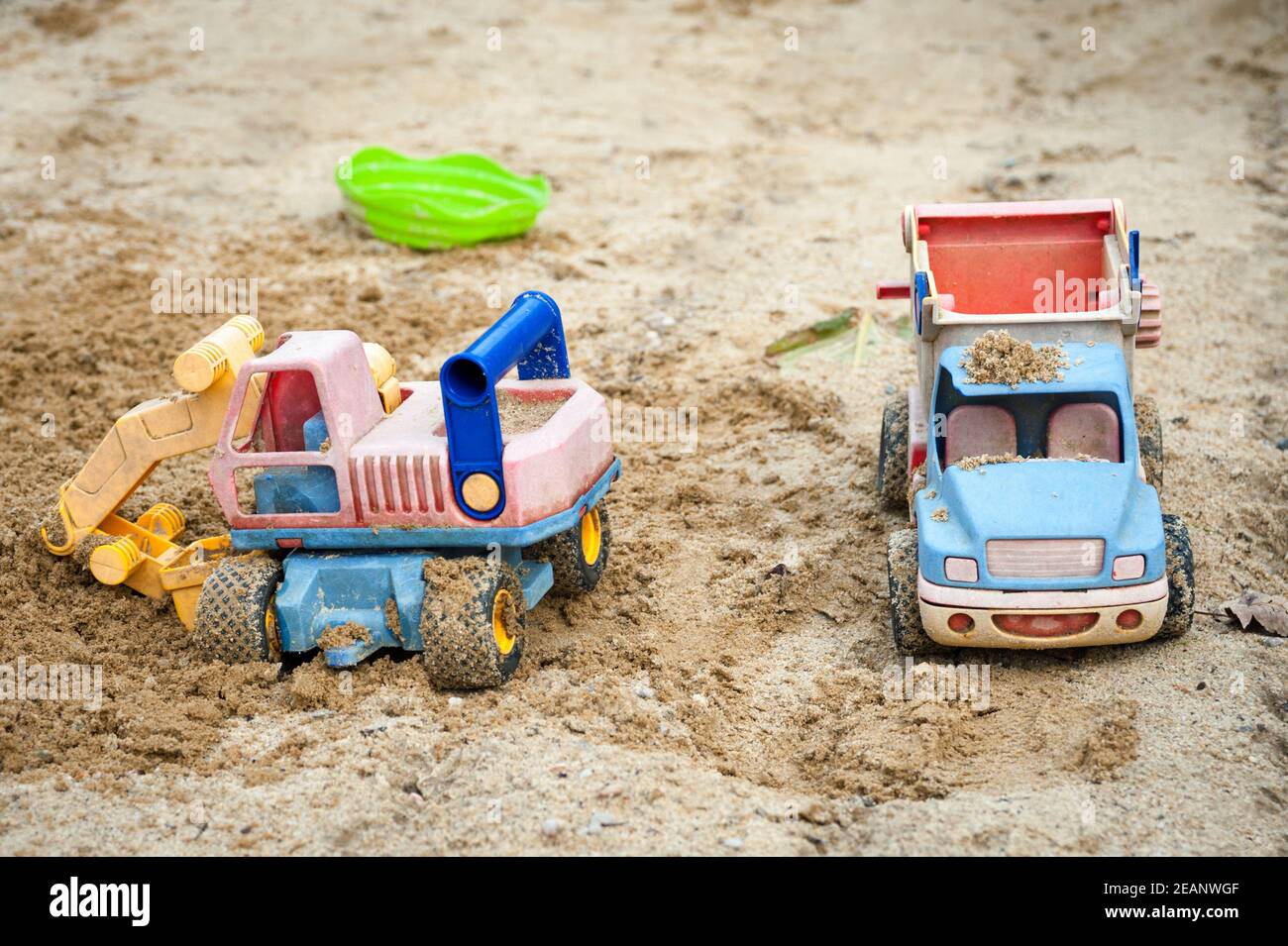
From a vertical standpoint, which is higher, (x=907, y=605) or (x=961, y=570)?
(x=961, y=570)

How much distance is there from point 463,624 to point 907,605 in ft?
5.11

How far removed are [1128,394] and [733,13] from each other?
385 inches

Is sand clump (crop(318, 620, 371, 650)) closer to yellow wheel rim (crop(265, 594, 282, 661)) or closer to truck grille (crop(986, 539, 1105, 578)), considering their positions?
yellow wheel rim (crop(265, 594, 282, 661))

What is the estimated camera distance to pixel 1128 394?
5.03 m

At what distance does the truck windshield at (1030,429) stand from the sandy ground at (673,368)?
0.73 metres

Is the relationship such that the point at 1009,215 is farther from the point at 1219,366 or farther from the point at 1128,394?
the point at 1219,366

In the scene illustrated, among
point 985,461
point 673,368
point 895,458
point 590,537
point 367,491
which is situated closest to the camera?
point 367,491

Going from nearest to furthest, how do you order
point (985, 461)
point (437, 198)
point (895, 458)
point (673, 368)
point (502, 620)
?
point (502, 620) < point (985, 461) < point (895, 458) < point (673, 368) < point (437, 198)

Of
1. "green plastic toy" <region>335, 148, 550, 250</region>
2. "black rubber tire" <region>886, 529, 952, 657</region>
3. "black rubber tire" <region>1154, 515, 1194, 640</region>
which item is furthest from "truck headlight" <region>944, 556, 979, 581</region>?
"green plastic toy" <region>335, 148, 550, 250</region>

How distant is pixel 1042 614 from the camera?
4.60m

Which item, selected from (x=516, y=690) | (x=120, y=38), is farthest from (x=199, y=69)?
(x=516, y=690)

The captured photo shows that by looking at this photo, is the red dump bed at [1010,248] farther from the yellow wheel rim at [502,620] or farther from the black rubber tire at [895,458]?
the yellow wheel rim at [502,620]

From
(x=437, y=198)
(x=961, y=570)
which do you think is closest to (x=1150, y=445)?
(x=961, y=570)

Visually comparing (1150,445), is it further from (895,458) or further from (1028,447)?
(895,458)
